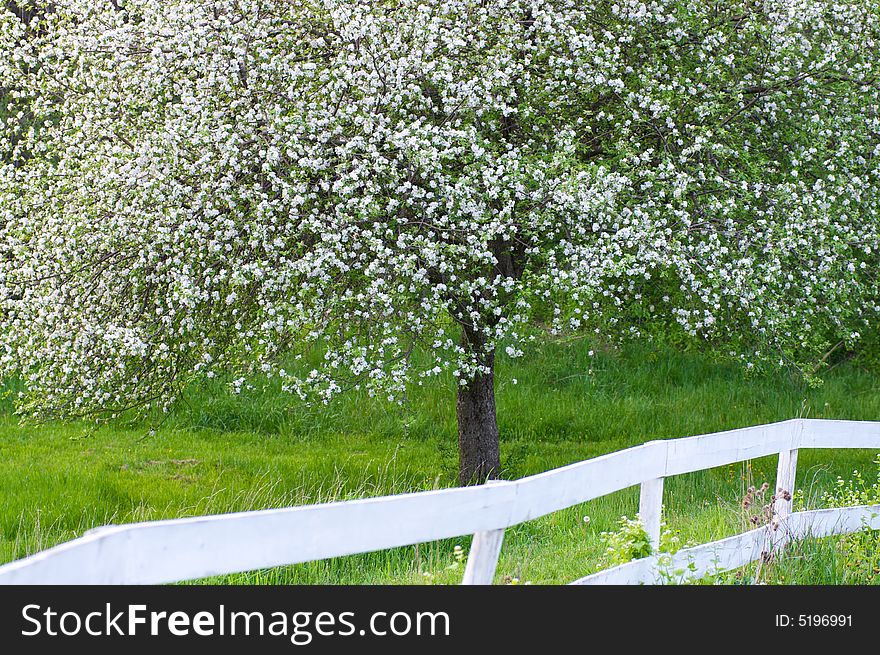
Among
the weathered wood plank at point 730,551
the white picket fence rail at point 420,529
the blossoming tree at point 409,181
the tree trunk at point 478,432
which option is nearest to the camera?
the white picket fence rail at point 420,529

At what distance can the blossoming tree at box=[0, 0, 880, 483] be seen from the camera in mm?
9242

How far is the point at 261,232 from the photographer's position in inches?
356

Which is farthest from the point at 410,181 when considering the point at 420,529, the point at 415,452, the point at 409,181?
the point at 415,452

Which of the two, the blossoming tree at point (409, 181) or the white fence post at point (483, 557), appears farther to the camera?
the blossoming tree at point (409, 181)

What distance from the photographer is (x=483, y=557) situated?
4.11m

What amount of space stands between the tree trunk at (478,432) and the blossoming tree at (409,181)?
206 centimetres

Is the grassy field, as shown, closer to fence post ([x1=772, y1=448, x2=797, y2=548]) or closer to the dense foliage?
fence post ([x1=772, y1=448, x2=797, y2=548])

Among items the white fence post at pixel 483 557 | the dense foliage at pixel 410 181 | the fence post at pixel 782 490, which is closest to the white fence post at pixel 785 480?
the fence post at pixel 782 490

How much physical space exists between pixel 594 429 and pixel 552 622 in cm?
1363

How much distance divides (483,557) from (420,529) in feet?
1.37

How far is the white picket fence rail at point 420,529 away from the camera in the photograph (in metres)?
2.82

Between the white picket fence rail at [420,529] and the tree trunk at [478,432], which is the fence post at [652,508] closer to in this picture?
the white picket fence rail at [420,529]

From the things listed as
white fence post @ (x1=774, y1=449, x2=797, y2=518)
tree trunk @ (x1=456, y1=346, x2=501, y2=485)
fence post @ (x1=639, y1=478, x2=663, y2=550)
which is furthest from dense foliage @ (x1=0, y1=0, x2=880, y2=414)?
fence post @ (x1=639, y1=478, x2=663, y2=550)

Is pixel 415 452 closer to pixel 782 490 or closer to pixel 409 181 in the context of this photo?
pixel 409 181
